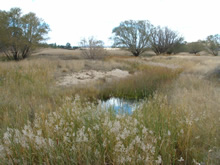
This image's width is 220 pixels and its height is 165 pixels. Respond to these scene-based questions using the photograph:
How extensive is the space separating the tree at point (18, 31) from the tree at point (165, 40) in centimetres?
2190

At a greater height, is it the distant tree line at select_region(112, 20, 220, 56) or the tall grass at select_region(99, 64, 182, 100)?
the distant tree line at select_region(112, 20, 220, 56)

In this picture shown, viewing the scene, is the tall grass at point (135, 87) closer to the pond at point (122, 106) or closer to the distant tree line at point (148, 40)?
the pond at point (122, 106)

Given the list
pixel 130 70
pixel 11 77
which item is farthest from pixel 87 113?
pixel 130 70

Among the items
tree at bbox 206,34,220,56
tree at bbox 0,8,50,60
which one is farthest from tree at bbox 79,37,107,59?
tree at bbox 206,34,220,56

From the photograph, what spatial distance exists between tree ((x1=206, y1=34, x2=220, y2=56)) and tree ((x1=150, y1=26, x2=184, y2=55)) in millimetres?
7248

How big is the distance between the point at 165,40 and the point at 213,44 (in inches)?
444

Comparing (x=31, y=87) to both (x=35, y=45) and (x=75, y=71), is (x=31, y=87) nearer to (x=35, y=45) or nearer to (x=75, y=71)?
(x=75, y=71)

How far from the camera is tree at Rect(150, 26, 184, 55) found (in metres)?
33.7

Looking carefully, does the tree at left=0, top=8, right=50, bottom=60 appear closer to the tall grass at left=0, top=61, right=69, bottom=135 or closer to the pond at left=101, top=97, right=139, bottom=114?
the tall grass at left=0, top=61, right=69, bottom=135

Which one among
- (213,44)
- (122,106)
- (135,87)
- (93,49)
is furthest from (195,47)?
(122,106)

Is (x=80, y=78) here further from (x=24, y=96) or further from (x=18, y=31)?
(x=18, y=31)

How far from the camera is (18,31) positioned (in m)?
19.7

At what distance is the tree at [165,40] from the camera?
33688 mm

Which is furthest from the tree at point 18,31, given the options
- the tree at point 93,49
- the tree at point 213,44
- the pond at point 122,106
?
the tree at point 213,44
